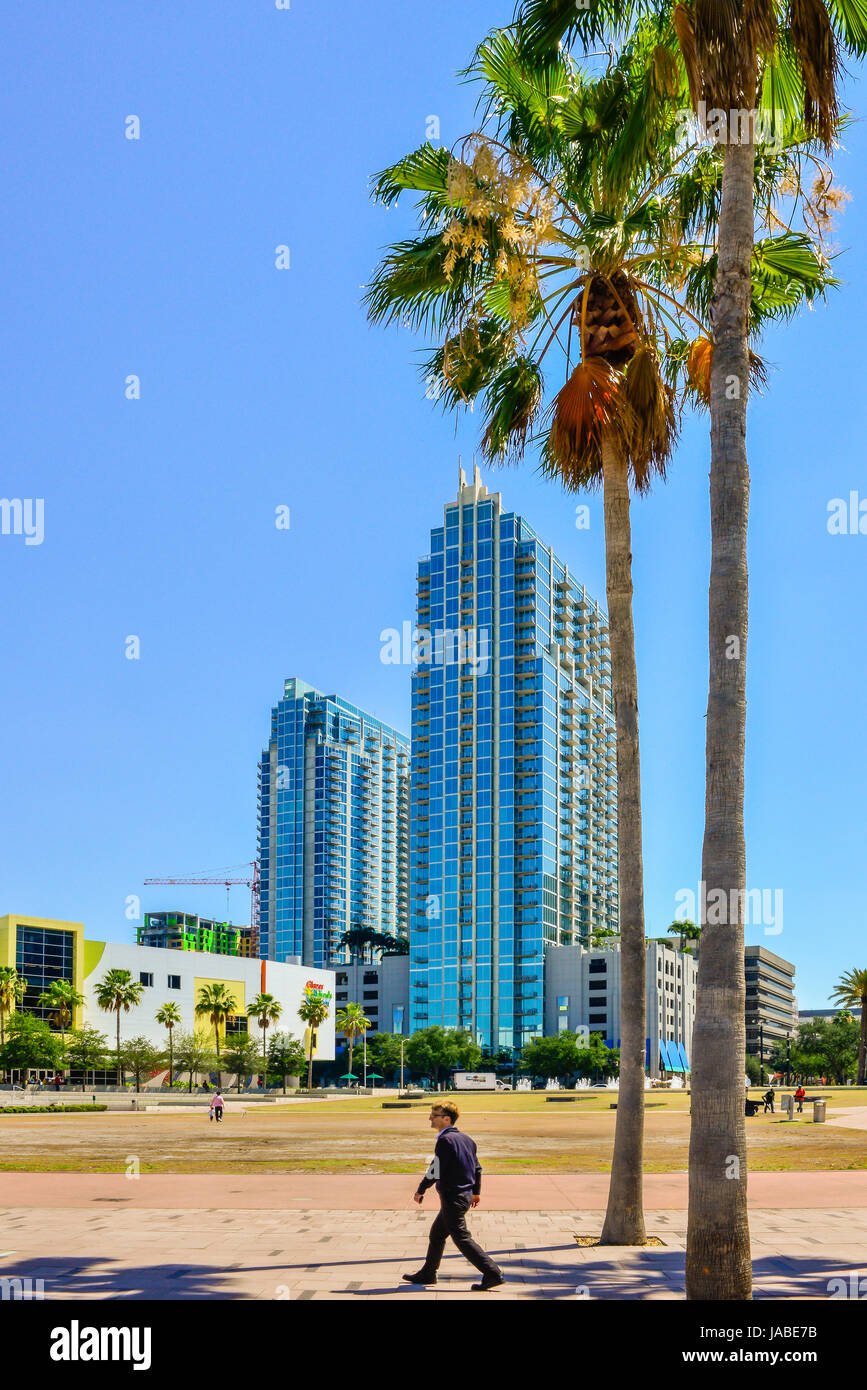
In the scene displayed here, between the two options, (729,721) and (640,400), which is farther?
(640,400)

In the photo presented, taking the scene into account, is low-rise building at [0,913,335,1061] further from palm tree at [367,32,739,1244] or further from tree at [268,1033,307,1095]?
palm tree at [367,32,739,1244]

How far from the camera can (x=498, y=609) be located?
182m

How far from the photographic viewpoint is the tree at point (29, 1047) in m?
93.4

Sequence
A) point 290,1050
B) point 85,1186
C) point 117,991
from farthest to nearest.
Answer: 1. point 290,1050
2. point 117,991
3. point 85,1186

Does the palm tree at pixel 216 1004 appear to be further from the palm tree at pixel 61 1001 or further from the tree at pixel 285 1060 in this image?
the palm tree at pixel 61 1001

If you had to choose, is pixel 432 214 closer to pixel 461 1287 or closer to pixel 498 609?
pixel 461 1287

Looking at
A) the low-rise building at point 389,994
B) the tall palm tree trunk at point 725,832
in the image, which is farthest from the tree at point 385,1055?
the tall palm tree trunk at point 725,832

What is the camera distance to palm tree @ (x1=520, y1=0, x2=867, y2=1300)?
894 centimetres

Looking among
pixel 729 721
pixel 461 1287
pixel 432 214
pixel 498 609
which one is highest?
pixel 498 609

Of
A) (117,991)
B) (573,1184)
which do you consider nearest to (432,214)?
(573,1184)

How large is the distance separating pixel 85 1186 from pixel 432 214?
18.0 metres

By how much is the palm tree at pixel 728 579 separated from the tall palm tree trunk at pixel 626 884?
4454mm

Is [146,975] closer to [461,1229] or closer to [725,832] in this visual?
[461,1229]
